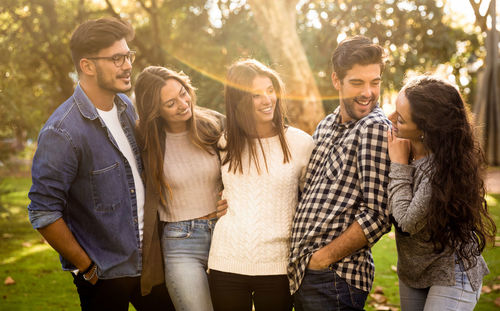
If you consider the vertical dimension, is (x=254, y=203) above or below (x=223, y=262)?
above

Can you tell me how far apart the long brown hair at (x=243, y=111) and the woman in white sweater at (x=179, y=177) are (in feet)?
0.80

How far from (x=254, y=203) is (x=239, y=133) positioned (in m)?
0.52

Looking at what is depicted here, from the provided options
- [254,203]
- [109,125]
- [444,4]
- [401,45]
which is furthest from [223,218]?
[444,4]

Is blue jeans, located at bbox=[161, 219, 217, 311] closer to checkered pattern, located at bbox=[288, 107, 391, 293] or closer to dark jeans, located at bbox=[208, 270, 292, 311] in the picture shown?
dark jeans, located at bbox=[208, 270, 292, 311]

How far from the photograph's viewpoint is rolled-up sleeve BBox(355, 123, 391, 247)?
2650 millimetres

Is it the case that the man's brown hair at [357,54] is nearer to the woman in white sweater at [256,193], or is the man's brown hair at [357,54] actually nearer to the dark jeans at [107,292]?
the woman in white sweater at [256,193]

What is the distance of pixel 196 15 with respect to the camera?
43.6 feet

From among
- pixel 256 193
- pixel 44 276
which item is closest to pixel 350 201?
pixel 256 193

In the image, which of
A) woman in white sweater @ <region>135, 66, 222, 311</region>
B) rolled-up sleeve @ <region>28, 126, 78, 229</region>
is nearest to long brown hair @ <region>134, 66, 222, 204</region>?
woman in white sweater @ <region>135, 66, 222, 311</region>

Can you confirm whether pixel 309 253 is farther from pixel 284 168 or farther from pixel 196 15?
pixel 196 15

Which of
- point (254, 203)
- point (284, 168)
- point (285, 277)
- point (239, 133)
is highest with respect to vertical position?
point (239, 133)

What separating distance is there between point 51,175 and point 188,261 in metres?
1.04

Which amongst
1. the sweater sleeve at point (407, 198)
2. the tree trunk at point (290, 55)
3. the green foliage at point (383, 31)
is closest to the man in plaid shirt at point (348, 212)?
the sweater sleeve at point (407, 198)

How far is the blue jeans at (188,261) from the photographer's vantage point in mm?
3045
